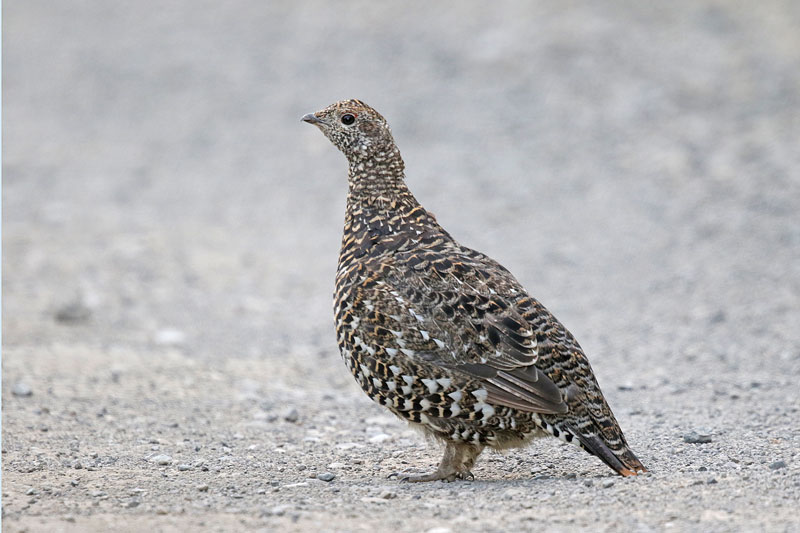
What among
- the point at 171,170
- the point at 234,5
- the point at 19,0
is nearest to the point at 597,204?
the point at 171,170

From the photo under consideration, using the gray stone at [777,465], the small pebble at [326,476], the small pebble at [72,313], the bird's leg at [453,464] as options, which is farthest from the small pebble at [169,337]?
the gray stone at [777,465]

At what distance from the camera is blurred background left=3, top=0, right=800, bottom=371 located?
35.5 feet

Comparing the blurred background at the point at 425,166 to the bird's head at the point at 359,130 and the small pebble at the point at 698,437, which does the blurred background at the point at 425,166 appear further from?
the bird's head at the point at 359,130

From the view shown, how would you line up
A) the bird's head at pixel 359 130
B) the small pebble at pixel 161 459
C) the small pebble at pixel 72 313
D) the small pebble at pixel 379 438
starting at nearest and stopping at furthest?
1. the small pebble at pixel 161 459
2. the bird's head at pixel 359 130
3. the small pebble at pixel 379 438
4. the small pebble at pixel 72 313

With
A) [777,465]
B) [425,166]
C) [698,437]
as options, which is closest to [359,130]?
[698,437]

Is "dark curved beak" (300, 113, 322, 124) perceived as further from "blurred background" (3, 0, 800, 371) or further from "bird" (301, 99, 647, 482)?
"blurred background" (3, 0, 800, 371)

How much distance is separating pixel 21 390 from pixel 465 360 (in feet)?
13.9

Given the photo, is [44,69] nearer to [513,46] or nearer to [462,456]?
[513,46]

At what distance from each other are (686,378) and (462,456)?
3323 mm

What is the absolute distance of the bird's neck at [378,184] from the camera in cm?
651

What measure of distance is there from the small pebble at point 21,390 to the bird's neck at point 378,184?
131 inches

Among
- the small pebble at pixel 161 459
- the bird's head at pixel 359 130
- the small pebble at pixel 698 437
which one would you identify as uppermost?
the bird's head at pixel 359 130

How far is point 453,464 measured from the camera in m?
5.93

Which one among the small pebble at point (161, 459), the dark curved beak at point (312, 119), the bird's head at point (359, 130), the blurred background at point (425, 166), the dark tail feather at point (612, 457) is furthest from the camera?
the blurred background at point (425, 166)
